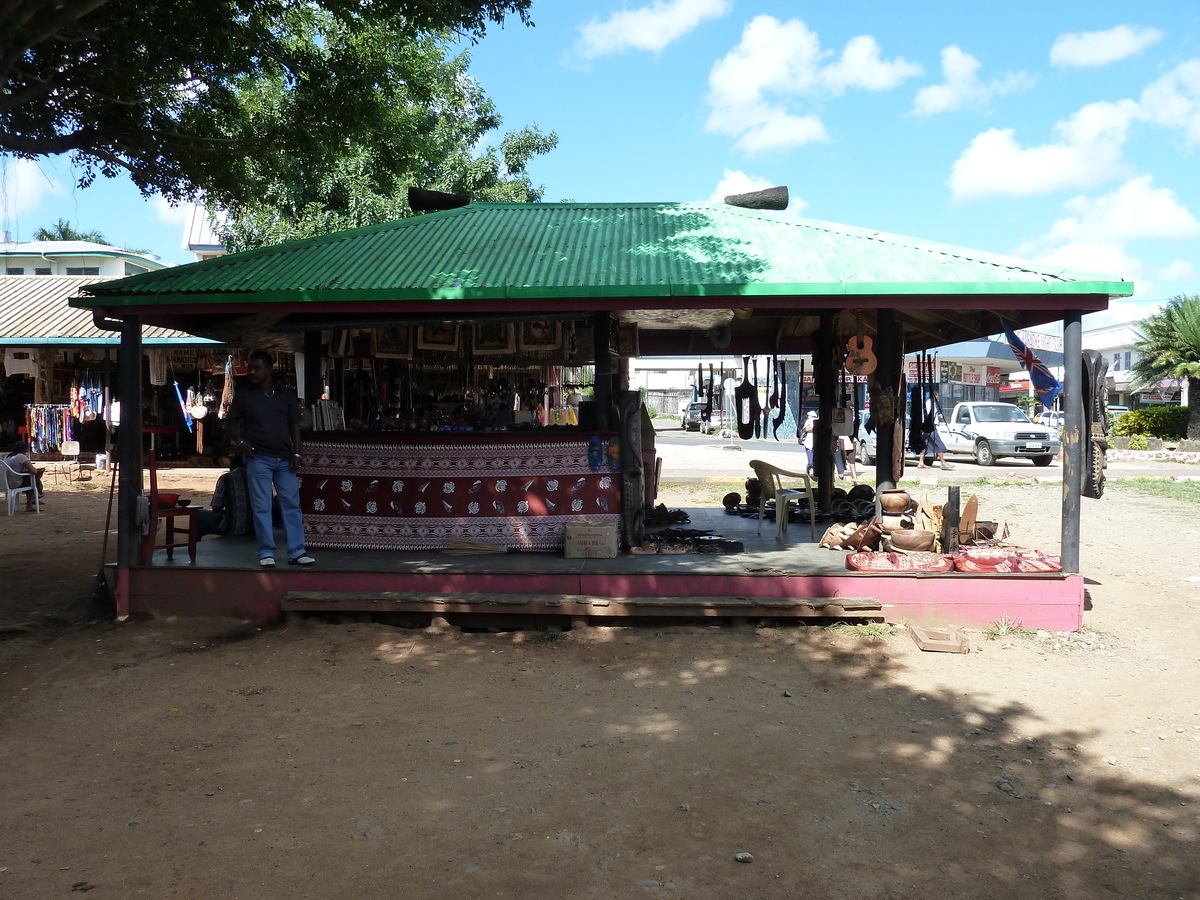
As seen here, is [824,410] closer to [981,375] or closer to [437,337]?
[437,337]

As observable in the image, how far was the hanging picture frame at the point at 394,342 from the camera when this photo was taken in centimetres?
983

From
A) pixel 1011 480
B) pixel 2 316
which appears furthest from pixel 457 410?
pixel 2 316

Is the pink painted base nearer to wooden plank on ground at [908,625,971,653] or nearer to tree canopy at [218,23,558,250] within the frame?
wooden plank on ground at [908,625,971,653]

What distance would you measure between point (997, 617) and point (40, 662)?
7255 millimetres

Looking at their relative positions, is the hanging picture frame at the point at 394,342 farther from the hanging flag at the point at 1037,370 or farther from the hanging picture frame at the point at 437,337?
the hanging flag at the point at 1037,370

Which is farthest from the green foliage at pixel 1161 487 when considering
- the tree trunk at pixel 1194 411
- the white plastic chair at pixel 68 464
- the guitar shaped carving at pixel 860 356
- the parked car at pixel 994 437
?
the white plastic chair at pixel 68 464

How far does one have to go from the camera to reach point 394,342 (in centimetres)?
992

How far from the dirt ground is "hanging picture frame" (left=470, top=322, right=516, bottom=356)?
374 cm

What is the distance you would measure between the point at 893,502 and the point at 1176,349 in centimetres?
2356

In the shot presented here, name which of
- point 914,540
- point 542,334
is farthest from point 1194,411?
point 542,334

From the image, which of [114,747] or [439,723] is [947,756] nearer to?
[439,723]

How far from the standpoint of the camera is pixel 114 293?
25.4 feet

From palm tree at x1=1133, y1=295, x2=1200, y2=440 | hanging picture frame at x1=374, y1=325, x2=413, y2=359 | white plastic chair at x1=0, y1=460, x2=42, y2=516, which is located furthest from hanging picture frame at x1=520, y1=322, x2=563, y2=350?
palm tree at x1=1133, y1=295, x2=1200, y2=440

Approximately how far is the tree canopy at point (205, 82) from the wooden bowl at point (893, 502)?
5.92m
